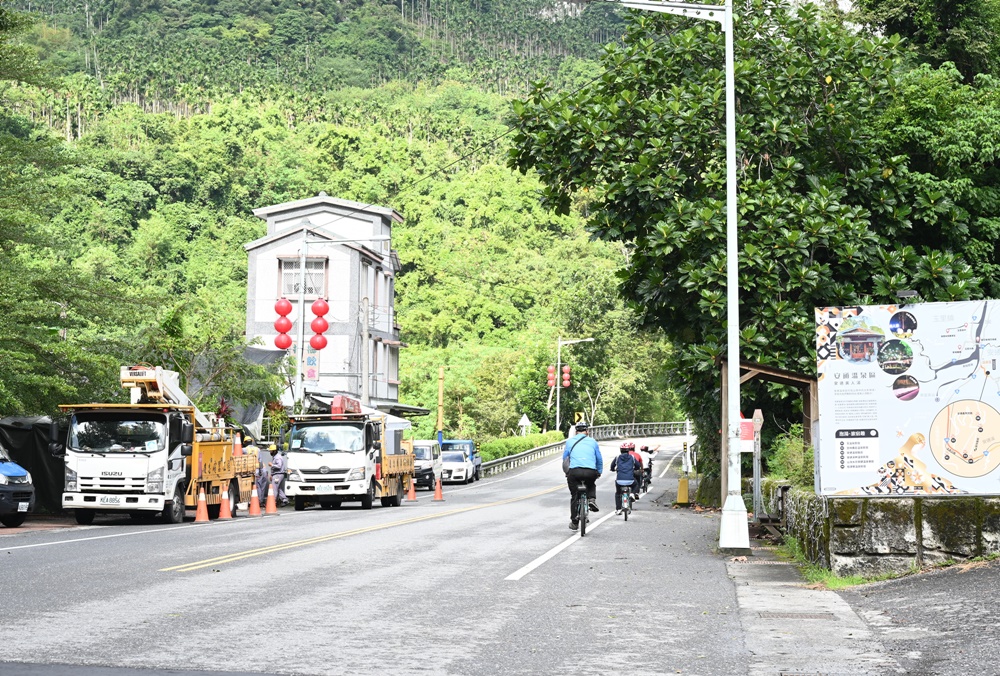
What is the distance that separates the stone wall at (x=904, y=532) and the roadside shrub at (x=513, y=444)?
55412 mm

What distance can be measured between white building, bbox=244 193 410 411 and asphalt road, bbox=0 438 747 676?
137ft

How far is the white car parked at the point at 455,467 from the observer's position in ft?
190

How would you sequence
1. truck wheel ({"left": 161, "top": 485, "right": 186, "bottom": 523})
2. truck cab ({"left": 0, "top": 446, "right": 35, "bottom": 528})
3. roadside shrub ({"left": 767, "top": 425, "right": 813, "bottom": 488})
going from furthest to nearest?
truck wheel ({"left": 161, "top": 485, "right": 186, "bottom": 523}), truck cab ({"left": 0, "top": 446, "right": 35, "bottom": 528}), roadside shrub ({"left": 767, "top": 425, "right": 813, "bottom": 488})

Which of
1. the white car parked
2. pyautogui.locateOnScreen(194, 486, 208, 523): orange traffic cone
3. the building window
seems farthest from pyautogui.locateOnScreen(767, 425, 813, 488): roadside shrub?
the building window

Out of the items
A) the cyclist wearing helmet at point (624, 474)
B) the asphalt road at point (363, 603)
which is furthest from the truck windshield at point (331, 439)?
the asphalt road at point (363, 603)

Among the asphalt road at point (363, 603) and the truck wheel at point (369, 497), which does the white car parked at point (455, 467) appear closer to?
the truck wheel at point (369, 497)

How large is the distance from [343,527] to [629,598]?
11638mm

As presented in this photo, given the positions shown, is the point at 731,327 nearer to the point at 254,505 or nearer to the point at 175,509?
the point at 175,509

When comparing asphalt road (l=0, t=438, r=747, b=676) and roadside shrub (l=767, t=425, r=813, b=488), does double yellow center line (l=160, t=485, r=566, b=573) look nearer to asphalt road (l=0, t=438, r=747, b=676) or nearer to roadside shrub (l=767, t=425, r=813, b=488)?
asphalt road (l=0, t=438, r=747, b=676)

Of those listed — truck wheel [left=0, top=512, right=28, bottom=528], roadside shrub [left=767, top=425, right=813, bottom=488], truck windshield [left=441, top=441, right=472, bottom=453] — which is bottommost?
truck wheel [left=0, top=512, right=28, bottom=528]

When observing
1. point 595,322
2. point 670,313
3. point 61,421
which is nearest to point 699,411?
point 670,313

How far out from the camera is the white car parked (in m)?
57.8

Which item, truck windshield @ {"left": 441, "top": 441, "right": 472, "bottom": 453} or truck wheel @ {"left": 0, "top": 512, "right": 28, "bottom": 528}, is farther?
truck windshield @ {"left": 441, "top": 441, "right": 472, "bottom": 453}

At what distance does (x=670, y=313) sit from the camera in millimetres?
28562
